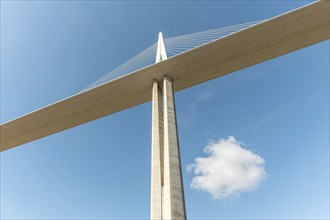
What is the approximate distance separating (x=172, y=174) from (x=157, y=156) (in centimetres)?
152

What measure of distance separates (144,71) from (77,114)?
5.68m

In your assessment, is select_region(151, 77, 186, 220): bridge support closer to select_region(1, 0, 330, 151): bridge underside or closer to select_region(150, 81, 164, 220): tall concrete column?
select_region(150, 81, 164, 220): tall concrete column

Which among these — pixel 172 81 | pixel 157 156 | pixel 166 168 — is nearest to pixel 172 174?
pixel 166 168

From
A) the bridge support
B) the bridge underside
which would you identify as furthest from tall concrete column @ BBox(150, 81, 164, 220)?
the bridge underside

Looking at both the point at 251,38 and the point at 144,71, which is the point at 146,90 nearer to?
the point at 144,71

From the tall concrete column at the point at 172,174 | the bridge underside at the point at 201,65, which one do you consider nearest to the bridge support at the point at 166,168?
the tall concrete column at the point at 172,174

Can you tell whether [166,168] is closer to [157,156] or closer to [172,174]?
[172,174]

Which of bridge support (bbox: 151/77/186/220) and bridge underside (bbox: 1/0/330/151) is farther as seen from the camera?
bridge underside (bbox: 1/0/330/151)

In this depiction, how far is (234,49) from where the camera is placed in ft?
42.4

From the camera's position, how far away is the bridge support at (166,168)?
30.9 ft

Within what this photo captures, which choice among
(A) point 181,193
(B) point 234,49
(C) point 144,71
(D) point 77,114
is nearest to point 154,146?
(A) point 181,193

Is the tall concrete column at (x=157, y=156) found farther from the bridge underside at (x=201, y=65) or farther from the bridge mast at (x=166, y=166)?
the bridge underside at (x=201, y=65)

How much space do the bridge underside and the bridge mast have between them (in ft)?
4.17

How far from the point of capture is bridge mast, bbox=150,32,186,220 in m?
9.43
